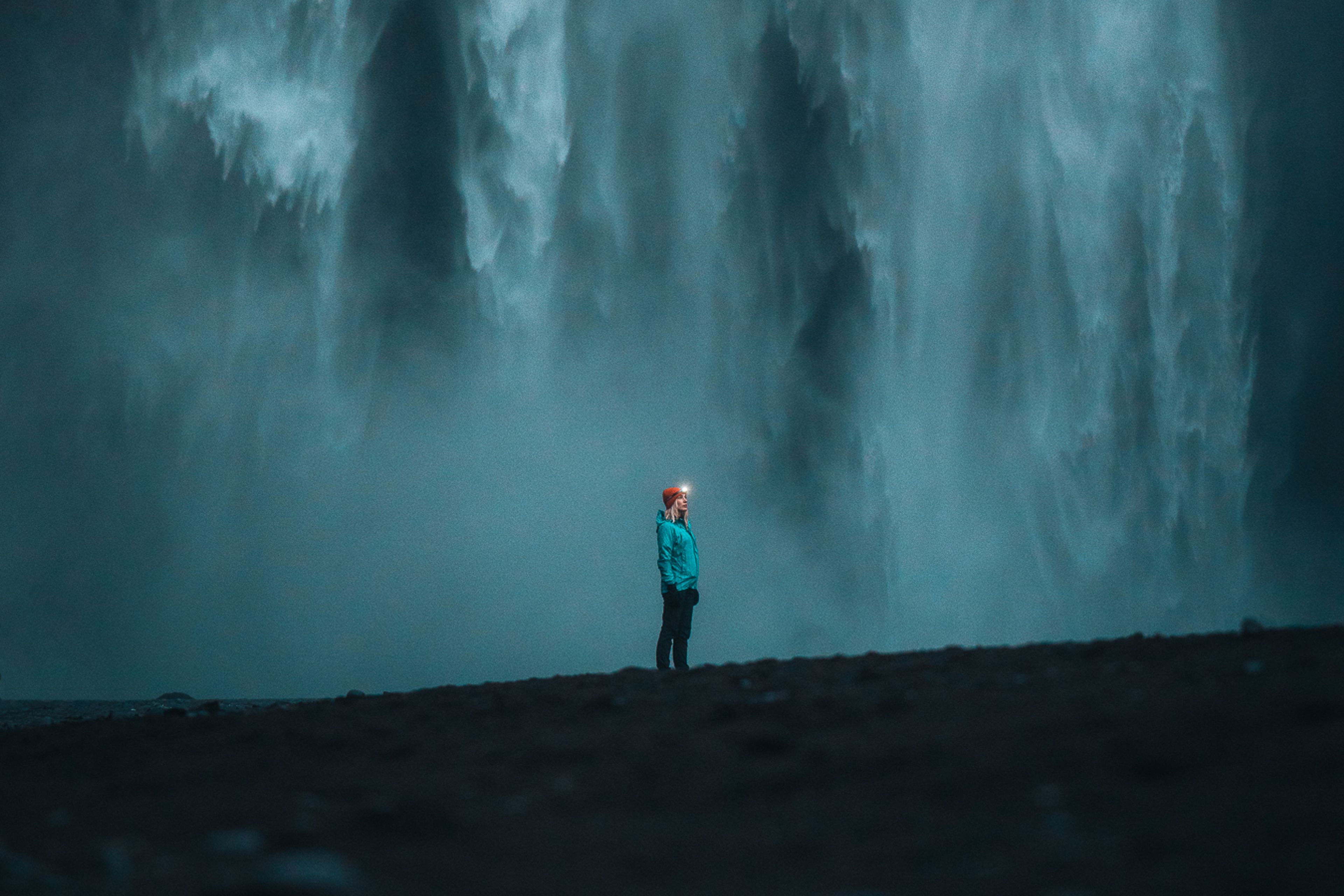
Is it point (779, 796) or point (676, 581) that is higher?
point (676, 581)

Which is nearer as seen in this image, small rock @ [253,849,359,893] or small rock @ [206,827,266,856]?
small rock @ [253,849,359,893]

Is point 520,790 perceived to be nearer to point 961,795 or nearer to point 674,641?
point 961,795

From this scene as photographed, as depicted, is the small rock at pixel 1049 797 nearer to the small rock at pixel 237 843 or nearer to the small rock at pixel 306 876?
the small rock at pixel 306 876

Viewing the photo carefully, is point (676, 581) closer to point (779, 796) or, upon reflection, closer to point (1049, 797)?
point (779, 796)

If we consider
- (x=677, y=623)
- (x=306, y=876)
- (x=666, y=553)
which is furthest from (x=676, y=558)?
(x=306, y=876)

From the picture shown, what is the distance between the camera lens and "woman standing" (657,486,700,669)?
11.0 meters

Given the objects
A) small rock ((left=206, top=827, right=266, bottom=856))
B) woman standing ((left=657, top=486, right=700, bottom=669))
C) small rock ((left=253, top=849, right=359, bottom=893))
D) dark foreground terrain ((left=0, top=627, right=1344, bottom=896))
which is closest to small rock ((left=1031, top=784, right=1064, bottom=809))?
dark foreground terrain ((left=0, top=627, right=1344, bottom=896))

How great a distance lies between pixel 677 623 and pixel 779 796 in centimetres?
748

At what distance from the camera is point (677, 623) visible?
11141mm

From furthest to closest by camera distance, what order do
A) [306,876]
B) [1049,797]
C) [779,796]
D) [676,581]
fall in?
[676,581] → [779,796] → [1049,797] → [306,876]

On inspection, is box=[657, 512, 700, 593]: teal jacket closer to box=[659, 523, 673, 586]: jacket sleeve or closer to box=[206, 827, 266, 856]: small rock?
box=[659, 523, 673, 586]: jacket sleeve

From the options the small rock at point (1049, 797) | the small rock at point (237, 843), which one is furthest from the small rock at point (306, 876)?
the small rock at point (1049, 797)

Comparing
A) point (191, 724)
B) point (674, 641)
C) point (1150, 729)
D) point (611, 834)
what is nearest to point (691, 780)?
point (611, 834)

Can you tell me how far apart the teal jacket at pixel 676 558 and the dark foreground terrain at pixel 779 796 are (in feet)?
15.0
